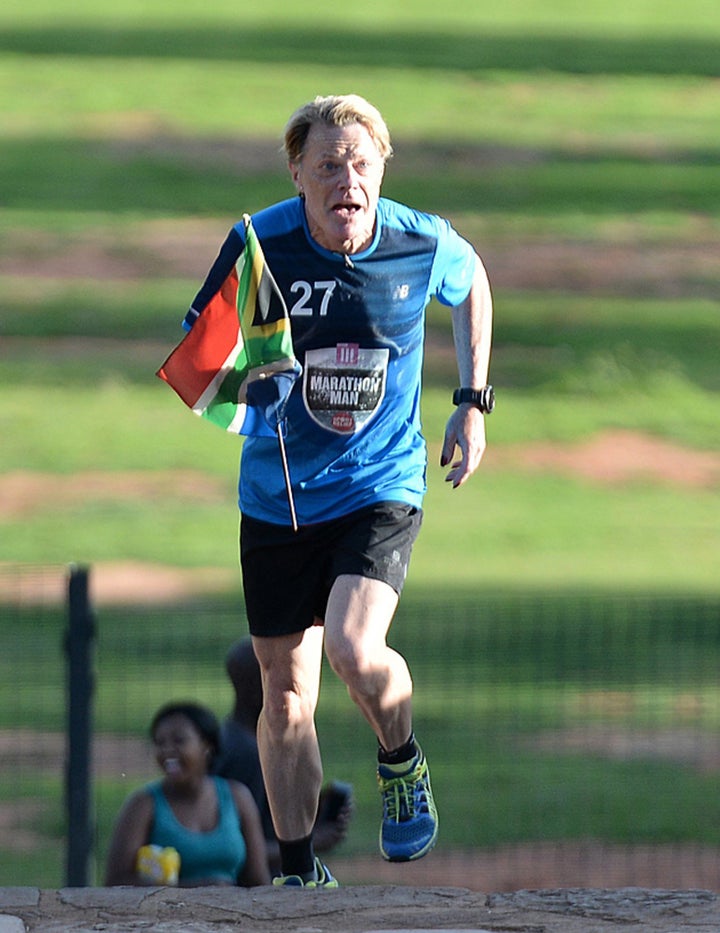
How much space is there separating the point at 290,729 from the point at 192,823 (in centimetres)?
157

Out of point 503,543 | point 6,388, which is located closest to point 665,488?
point 503,543

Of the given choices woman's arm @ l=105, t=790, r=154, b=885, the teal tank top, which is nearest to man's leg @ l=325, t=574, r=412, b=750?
the teal tank top

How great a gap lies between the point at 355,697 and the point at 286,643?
25cm

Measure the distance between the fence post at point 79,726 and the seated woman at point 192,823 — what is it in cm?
60

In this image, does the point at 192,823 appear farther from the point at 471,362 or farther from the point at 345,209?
the point at 345,209

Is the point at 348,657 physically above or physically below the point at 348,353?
below

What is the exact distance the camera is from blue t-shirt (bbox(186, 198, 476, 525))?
5.34 meters

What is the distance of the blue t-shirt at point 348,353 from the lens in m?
5.34

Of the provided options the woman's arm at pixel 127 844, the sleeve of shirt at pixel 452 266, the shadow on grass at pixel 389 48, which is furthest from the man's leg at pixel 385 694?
the shadow on grass at pixel 389 48

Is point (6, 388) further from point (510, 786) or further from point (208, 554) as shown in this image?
point (510, 786)

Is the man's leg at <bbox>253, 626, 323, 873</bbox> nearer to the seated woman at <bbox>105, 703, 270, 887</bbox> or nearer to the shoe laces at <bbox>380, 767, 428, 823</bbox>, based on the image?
the shoe laces at <bbox>380, 767, 428, 823</bbox>

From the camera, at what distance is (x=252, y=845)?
7020 millimetres

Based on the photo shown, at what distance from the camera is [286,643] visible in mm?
5527

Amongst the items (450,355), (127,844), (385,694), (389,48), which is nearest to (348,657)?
(385,694)
